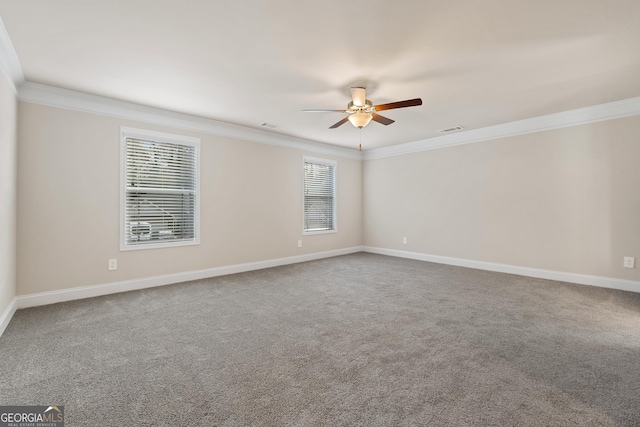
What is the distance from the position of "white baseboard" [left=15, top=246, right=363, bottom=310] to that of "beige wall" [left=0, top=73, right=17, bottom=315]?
24 centimetres

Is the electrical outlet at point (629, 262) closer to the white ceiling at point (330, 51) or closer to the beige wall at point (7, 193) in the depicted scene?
the white ceiling at point (330, 51)

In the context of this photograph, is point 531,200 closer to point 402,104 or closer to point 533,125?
point 533,125

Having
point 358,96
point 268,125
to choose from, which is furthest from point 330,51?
point 268,125

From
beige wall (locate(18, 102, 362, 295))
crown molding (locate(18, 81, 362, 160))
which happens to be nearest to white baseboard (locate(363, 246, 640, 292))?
beige wall (locate(18, 102, 362, 295))

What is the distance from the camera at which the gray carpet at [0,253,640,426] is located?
1.60 metres

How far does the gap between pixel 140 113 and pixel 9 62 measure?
1.35 metres

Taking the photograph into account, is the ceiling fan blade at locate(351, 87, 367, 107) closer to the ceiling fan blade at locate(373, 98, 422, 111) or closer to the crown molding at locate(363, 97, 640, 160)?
the ceiling fan blade at locate(373, 98, 422, 111)

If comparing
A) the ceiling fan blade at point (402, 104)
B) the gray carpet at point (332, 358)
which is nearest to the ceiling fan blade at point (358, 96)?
the ceiling fan blade at point (402, 104)

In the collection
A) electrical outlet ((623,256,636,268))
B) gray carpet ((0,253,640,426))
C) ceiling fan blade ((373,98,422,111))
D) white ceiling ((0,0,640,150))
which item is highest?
white ceiling ((0,0,640,150))

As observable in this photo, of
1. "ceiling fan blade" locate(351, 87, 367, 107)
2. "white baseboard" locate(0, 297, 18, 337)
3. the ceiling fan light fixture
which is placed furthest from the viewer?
the ceiling fan light fixture

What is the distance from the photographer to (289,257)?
5.73m

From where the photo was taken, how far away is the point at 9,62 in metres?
2.69

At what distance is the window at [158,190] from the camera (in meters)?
3.94

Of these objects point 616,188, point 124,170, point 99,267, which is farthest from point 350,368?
point 616,188
